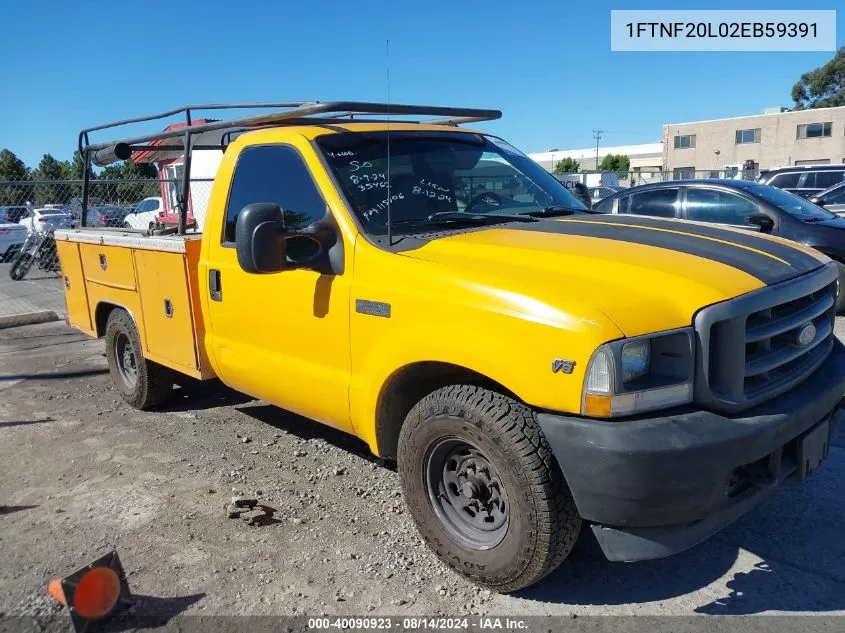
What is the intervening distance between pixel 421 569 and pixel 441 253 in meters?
1.47

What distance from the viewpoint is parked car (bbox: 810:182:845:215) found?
10883mm

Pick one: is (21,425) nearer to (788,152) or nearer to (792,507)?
(792,507)

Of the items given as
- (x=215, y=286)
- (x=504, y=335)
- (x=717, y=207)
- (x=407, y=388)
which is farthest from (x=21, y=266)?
(x=504, y=335)

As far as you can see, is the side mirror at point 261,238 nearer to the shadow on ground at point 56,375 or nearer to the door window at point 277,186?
the door window at point 277,186

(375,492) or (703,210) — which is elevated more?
(703,210)

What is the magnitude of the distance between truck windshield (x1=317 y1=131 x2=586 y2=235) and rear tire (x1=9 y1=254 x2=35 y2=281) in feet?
41.1

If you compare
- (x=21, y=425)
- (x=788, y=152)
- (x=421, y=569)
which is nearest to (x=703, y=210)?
(x=421, y=569)

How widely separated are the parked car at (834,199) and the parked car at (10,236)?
16436mm

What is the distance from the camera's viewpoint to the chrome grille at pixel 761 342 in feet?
8.35

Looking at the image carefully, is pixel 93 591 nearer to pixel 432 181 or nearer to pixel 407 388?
pixel 407 388

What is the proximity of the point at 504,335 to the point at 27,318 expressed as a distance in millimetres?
9409

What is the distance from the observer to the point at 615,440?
2.42 m

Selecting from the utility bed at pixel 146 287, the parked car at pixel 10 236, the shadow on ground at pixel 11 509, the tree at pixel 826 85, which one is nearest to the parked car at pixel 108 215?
the parked car at pixel 10 236

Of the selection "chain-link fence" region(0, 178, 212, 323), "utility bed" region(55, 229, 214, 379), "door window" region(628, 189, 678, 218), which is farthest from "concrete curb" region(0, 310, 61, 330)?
"door window" region(628, 189, 678, 218)
